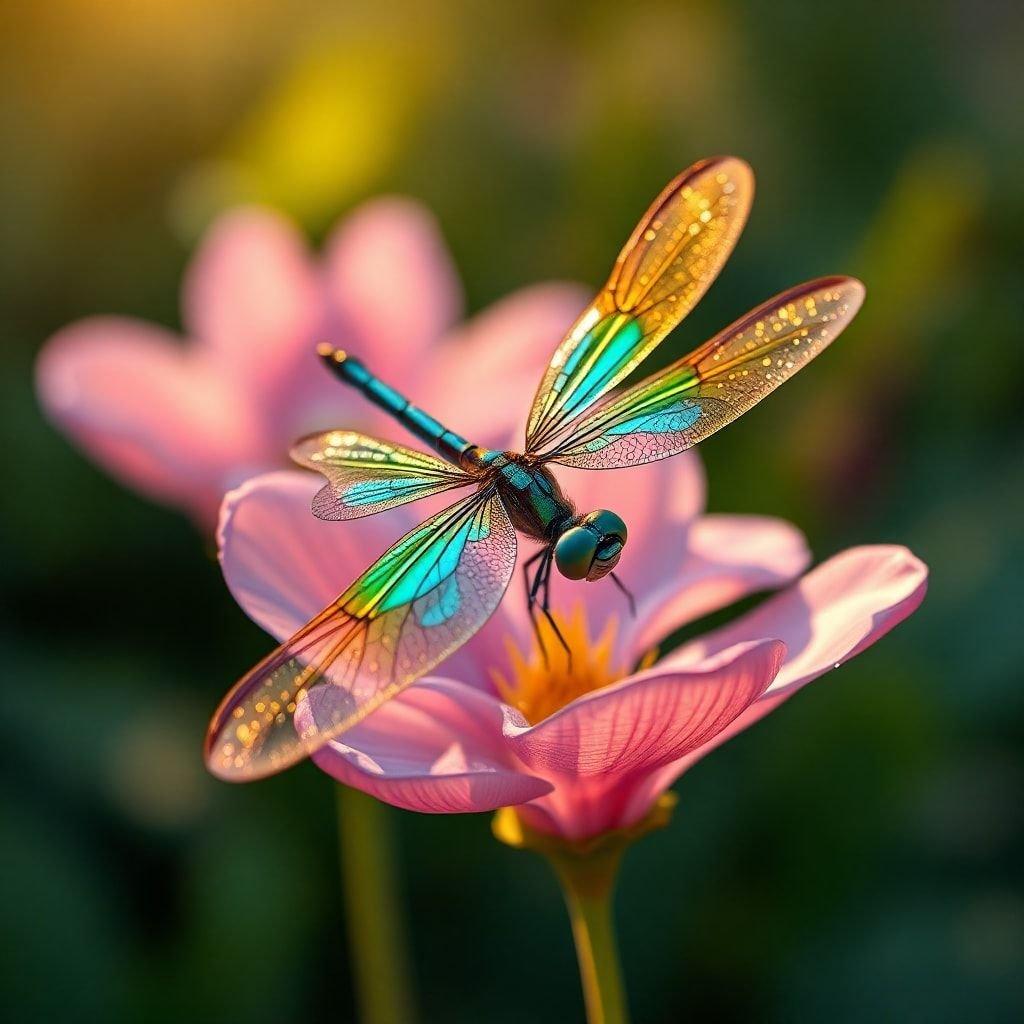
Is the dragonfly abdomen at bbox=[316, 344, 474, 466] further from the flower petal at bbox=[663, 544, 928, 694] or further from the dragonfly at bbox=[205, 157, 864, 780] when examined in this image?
the flower petal at bbox=[663, 544, 928, 694]

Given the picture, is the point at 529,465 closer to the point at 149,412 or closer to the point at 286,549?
the point at 286,549

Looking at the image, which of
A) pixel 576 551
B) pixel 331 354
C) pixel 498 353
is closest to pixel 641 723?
pixel 576 551

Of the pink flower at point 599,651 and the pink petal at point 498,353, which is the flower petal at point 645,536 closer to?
the pink flower at point 599,651

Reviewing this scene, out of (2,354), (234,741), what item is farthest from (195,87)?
(234,741)

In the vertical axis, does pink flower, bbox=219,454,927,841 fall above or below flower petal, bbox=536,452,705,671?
below

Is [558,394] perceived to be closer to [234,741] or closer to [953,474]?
[234,741]

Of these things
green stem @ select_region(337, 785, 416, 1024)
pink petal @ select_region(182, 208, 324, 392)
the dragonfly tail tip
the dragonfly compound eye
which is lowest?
green stem @ select_region(337, 785, 416, 1024)

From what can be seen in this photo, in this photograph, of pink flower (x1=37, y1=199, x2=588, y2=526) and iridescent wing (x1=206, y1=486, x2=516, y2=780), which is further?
pink flower (x1=37, y1=199, x2=588, y2=526)

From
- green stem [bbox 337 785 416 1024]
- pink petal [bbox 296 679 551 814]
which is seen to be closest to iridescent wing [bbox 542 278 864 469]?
pink petal [bbox 296 679 551 814]

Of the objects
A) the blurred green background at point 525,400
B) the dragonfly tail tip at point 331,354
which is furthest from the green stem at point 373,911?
the dragonfly tail tip at point 331,354

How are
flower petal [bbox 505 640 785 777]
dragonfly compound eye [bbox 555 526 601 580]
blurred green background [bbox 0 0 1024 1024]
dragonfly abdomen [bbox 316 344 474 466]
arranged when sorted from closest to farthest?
flower petal [bbox 505 640 785 777]
dragonfly compound eye [bbox 555 526 601 580]
dragonfly abdomen [bbox 316 344 474 466]
blurred green background [bbox 0 0 1024 1024]
